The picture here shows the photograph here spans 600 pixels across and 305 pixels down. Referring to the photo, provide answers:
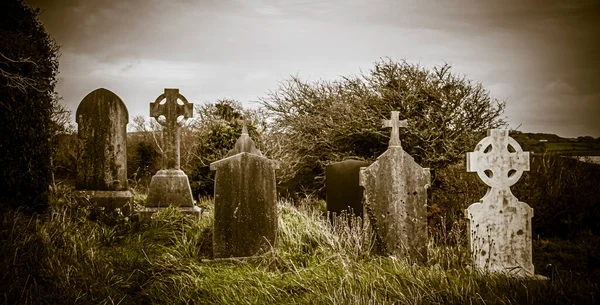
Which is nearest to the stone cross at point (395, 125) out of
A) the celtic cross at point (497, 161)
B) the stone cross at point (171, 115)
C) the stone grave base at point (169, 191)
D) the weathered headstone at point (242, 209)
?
the celtic cross at point (497, 161)

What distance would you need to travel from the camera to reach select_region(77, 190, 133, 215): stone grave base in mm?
7156

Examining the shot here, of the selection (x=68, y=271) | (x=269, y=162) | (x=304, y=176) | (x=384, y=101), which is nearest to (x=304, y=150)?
(x=304, y=176)

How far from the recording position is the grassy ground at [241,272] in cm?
357

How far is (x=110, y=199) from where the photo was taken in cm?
718

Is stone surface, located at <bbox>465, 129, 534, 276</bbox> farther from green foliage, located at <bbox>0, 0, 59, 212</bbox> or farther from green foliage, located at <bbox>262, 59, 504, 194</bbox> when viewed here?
green foliage, located at <bbox>0, 0, 59, 212</bbox>

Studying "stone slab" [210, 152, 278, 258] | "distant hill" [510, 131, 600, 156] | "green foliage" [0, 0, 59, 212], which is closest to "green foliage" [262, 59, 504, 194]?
"distant hill" [510, 131, 600, 156]

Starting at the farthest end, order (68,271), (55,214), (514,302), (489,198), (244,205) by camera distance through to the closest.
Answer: (55,214) → (244,205) → (489,198) → (68,271) → (514,302)

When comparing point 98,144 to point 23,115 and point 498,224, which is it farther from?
point 498,224

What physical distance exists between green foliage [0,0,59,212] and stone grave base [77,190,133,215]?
677 millimetres

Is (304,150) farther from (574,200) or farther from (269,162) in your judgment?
(574,200)

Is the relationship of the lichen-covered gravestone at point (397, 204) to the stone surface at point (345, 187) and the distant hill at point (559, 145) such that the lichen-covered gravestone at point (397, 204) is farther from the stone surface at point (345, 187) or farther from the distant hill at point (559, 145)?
the distant hill at point (559, 145)

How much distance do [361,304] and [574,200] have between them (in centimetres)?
534

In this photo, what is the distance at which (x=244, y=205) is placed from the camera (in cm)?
532

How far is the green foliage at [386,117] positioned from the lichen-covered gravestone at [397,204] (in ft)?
10.5
